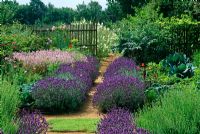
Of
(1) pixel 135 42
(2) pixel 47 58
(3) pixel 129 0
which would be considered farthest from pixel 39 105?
(3) pixel 129 0

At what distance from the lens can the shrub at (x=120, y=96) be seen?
10172 millimetres

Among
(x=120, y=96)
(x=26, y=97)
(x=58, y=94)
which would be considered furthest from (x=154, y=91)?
(x=26, y=97)

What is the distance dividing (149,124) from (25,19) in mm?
85740

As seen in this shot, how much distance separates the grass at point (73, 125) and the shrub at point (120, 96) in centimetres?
77

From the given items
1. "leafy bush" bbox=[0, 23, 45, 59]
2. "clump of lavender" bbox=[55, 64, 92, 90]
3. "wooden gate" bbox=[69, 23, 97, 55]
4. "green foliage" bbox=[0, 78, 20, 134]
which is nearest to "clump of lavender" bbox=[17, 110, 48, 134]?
"green foliage" bbox=[0, 78, 20, 134]

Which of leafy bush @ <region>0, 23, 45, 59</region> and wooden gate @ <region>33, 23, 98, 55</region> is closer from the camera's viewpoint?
leafy bush @ <region>0, 23, 45, 59</region>

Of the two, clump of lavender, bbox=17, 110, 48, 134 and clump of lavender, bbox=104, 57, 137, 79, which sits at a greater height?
clump of lavender, bbox=17, 110, 48, 134

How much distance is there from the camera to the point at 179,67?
12.5 meters

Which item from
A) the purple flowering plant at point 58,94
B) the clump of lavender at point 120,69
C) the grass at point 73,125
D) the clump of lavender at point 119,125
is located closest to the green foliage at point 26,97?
the purple flowering plant at point 58,94

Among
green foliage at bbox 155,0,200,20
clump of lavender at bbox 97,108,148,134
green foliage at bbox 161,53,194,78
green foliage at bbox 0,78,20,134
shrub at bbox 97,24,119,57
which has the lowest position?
shrub at bbox 97,24,119,57

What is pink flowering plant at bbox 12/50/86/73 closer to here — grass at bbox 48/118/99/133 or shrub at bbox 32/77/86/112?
shrub at bbox 32/77/86/112

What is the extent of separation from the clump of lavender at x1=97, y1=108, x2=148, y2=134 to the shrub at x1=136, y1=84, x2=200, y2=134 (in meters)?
0.24

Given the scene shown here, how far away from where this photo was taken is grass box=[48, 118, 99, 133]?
28.1ft

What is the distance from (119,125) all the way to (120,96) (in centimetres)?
433
